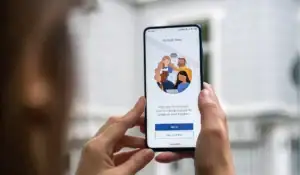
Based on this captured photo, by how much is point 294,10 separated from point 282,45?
0.30 feet

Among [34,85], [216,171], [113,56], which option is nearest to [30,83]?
[34,85]

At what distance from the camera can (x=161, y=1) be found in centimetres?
140

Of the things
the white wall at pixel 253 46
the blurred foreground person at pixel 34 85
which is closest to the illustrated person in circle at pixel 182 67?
the blurred foreground person at pixel 34 85

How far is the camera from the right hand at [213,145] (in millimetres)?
333

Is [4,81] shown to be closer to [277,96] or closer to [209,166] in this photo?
[209,166]

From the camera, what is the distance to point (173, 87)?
17.9 inches

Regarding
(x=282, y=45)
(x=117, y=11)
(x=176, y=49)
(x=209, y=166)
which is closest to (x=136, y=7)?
(x=117, y=11)

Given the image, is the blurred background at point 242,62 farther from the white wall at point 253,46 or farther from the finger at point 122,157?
the finger at point 122,157

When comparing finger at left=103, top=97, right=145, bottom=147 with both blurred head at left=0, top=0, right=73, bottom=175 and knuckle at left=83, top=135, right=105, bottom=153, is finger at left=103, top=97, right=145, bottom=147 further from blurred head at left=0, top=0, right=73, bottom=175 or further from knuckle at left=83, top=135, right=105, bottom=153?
blurred head at left=0, top=0, right=73, bottom=175

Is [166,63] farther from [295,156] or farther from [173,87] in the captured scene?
[295,156]

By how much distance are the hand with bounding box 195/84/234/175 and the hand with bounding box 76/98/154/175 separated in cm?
5

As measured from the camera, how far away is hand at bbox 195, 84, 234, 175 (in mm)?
333

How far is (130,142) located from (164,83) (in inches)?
2.8

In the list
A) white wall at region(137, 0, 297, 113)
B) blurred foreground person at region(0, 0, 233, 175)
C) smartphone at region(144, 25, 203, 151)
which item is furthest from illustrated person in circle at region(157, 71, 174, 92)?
white wall at region(137, 0, 297, 113)
